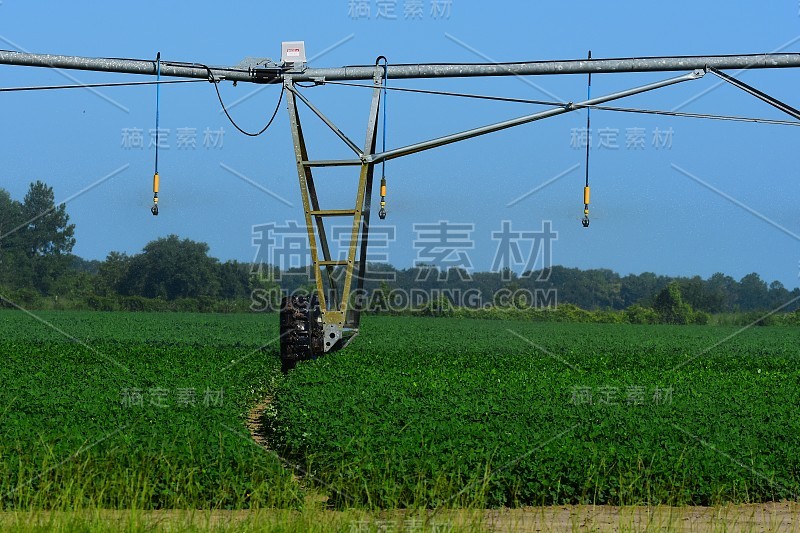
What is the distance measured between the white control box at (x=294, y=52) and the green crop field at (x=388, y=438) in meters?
4.61

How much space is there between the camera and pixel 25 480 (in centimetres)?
828

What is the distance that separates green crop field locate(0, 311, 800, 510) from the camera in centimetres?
838

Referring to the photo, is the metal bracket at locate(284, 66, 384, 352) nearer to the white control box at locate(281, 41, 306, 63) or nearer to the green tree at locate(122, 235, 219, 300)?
the white control box at locate(281, 41, 306, 63)

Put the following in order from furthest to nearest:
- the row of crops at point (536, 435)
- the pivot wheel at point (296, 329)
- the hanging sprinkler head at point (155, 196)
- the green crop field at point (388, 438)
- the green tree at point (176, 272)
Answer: the green tree at point (176, 272) < the pivot wheel at point (296, 329) < the hanging sprinkler head at point (155, 196) < the row of crops at point (536, 435) < the green crop field at point (388, 438)

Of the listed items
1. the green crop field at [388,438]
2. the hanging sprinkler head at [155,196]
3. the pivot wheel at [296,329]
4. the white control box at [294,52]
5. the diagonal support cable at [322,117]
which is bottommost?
the green crop field at [388,438]

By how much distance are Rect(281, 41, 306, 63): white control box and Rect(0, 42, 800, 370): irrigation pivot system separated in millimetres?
15

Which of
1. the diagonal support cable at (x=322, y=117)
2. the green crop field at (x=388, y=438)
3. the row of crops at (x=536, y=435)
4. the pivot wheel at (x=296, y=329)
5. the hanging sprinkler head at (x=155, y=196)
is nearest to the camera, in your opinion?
the green crop field at (x=388, y=438)

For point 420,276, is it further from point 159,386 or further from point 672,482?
point 672,482

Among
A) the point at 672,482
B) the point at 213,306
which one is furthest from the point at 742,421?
the point at 213,306

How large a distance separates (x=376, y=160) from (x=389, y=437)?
228 inches

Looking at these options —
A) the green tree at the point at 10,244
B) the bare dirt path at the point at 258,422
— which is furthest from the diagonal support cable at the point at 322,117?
the green tree at the point at 10,244

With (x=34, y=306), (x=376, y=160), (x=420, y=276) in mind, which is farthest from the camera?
(x=34, y=306)

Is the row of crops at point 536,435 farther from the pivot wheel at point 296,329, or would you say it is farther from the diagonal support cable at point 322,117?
the diagonal support cable at point 322,117

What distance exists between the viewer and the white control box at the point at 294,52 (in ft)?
46.5
